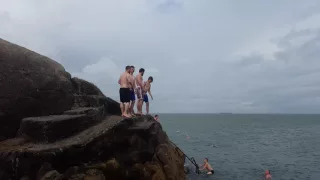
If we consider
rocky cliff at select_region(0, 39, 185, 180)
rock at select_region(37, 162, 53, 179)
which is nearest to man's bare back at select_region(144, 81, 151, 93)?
rocky cliff at select_region(0, 39, 185, 180)

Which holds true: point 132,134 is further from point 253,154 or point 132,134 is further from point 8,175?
point 253,154

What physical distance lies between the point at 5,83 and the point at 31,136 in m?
3.05

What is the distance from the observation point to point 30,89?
15.4 meters

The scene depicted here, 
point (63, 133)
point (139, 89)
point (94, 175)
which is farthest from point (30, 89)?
point (94, 175)

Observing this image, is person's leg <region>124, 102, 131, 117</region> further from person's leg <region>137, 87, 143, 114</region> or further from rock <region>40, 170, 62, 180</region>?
rock <region>40, 170, 62, 180</region>

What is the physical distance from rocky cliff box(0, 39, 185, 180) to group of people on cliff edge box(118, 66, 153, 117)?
988mm

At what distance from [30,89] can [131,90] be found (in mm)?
4828

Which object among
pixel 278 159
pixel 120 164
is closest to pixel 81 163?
pixel 120 164

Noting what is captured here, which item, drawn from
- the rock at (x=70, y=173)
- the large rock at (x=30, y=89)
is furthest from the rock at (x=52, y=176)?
the large rock at (x=30, y=89)

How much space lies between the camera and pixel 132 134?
48.1 feet

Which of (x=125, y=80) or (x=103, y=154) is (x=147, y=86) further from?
(x=103, y=154)

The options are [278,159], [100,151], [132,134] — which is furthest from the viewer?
[278,159]

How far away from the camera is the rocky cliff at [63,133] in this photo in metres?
12.2

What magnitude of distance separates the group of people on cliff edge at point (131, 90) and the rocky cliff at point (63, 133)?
3.24 ft
